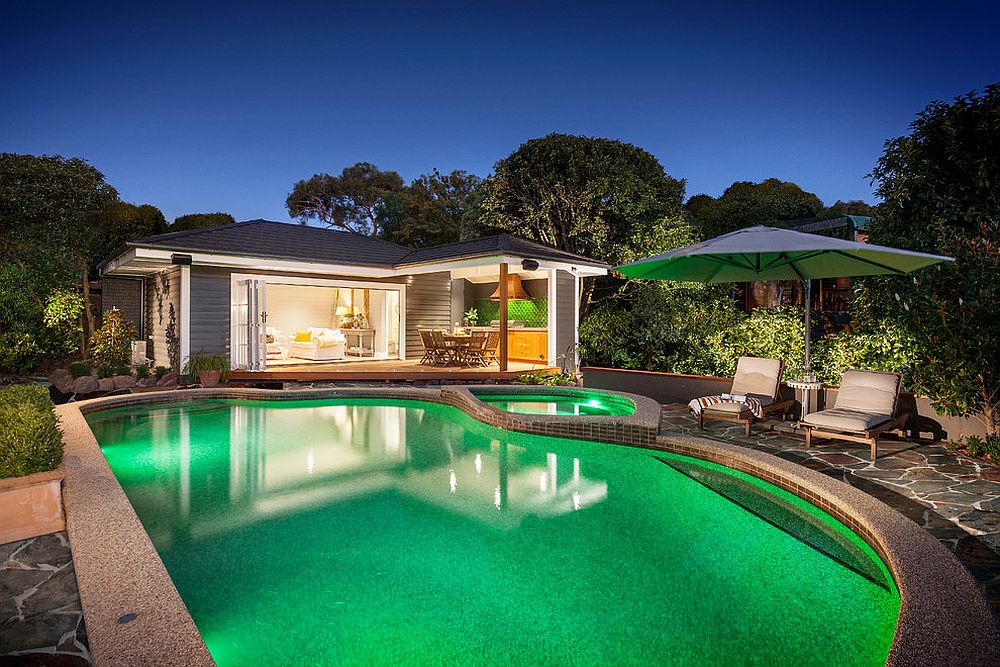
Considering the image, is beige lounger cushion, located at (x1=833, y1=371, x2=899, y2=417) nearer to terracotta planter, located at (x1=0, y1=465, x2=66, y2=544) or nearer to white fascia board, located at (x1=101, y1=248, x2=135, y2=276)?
terracotta planter, located at (x1=0, y1=465, x2=66, y2=544)

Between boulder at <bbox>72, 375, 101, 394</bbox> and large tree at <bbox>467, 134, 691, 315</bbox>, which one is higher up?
large tree at <bbox>467, 134, 691, 315</bbox>

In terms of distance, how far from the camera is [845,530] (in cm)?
407

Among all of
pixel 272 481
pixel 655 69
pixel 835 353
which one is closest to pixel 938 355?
pixel 835 353

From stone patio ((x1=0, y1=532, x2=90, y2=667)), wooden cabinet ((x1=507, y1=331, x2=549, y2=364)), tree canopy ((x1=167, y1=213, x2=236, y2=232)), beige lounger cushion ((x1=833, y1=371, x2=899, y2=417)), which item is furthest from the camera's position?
tree canopy ((x1=167, y1=213, x2=236, y2=232))

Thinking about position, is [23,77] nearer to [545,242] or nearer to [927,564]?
[545,242]

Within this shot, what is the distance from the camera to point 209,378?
37.8 ft

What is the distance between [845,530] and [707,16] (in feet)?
48.6

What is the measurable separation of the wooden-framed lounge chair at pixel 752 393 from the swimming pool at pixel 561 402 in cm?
186

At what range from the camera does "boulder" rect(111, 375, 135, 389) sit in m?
12.1

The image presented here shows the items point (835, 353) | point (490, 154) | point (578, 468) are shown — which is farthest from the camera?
point (490, 154)

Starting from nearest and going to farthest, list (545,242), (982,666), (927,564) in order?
(982,666) → (927,564) → (545,242)

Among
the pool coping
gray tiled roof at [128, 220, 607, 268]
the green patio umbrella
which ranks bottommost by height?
the pool coping

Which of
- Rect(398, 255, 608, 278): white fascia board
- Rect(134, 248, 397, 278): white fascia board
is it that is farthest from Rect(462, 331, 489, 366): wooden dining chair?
Rect(134, 248, 397, 278): white fascia board

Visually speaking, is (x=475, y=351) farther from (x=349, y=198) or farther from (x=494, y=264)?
(x=349, y=198)
